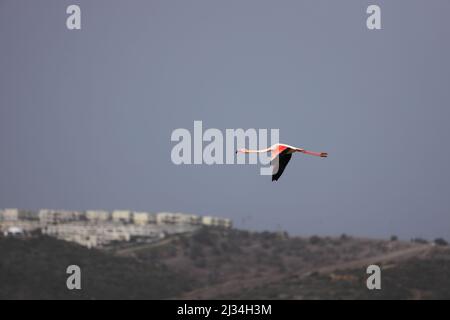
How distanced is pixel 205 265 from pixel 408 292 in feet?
122

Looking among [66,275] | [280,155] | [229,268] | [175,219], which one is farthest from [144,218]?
[280,155]

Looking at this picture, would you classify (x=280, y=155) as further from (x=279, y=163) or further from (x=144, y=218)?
(x=144, y=218)

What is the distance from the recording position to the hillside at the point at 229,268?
11700 cm

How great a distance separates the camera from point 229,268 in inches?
5620

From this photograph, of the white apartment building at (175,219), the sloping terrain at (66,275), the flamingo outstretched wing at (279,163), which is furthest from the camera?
the white apartment building at (175,219)

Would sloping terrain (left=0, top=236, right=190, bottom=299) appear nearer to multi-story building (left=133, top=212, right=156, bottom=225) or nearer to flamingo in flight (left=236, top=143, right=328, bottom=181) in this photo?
multi-story building (left=133, top=212, right=156, bottom=225)

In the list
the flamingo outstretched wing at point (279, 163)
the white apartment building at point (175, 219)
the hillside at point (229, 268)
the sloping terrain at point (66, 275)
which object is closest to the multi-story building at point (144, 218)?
the white apartment building at point (175, 219)

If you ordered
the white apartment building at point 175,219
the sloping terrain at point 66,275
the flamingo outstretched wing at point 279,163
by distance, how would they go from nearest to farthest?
the flamingo outstretched wing at point 279,163 → the sloping terrain at point 66,275 → the white apartment building at point 175,219

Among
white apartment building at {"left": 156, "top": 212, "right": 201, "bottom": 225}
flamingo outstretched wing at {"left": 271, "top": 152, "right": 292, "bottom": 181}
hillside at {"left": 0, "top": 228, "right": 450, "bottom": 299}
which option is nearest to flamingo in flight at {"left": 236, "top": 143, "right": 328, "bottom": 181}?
flamingo outstretched wing at {"left": 271, "top": 152, "right": 292, "bottom": 181}

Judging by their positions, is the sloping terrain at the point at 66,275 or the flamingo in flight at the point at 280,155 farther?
the sloping terrain at the point at 66,275

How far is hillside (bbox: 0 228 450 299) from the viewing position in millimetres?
117000

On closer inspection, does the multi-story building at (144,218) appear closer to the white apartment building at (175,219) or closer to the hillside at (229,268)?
the white apartment building at (175,219)
